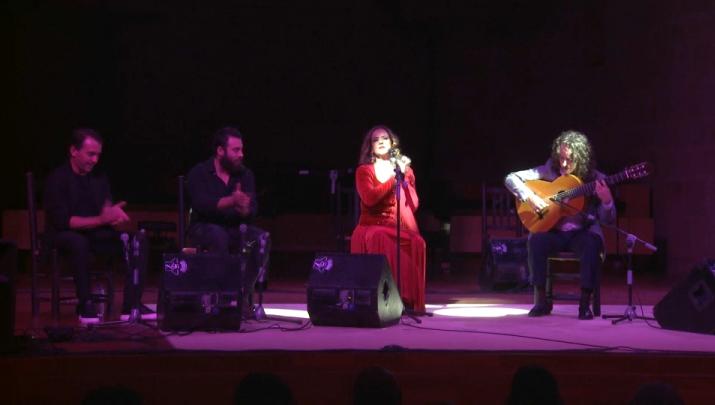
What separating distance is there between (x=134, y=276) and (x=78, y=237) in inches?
17.2

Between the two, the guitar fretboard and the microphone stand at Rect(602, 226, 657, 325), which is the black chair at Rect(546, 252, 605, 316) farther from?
the guitar fretboard

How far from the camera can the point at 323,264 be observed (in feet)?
17.0

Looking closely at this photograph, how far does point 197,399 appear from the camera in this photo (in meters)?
3.96

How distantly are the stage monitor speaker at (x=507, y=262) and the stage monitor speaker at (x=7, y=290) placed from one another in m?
3.76

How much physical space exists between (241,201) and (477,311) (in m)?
1.74

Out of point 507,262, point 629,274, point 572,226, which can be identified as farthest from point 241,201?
point 507,262

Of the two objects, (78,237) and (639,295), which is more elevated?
(78,237)

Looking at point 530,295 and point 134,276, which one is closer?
point 134,276

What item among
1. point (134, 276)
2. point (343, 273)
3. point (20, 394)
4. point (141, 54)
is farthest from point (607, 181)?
point (141, 54)

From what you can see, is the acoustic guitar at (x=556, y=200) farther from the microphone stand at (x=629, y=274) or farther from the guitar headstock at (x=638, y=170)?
the guitar headstock at (x=638, y=170)

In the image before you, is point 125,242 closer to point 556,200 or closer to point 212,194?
point 212,194

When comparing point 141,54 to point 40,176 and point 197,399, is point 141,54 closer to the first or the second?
point 40,176

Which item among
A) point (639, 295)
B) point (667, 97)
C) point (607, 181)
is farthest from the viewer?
point (667, 97)

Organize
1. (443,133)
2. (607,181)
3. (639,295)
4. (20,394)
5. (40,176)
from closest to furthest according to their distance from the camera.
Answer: (20,394) < (607,181) < (639,295) < (40,176) < (443,133)
